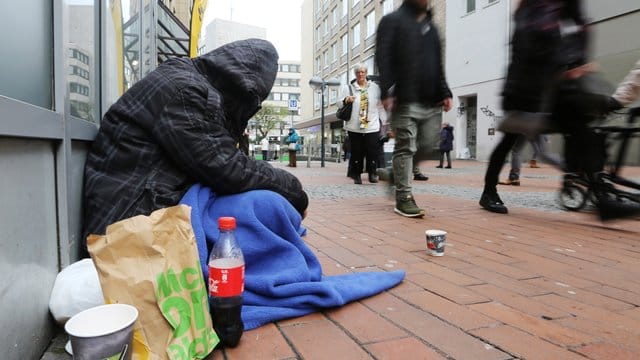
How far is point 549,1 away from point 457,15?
17988 mm

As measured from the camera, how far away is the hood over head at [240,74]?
2.17m

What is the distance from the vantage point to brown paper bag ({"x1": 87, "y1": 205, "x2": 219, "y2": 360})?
4.37 ft

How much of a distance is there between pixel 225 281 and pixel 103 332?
0.39 meters

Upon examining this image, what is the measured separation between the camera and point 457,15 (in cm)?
1986

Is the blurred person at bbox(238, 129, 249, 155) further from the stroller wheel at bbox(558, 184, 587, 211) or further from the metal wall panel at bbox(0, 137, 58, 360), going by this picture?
the stroller wheel at bbox(558, 184, 587, 211)


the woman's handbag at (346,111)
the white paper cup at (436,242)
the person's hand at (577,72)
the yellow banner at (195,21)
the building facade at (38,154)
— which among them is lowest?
the white paper cup at (436,242)

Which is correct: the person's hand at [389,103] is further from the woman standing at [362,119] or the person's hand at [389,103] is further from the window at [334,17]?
the window at [334,17]

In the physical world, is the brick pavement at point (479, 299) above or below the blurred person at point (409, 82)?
below

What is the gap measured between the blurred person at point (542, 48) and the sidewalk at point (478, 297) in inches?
42.1

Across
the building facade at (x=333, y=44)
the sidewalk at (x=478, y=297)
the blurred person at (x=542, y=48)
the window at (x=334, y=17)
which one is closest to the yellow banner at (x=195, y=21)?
the sidewalk at (x=478, y=297)

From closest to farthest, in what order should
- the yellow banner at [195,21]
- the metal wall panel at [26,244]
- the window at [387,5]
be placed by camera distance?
the metal wall panel at [26,244] → the yellow banner at [195,21] → the window at [387,5]

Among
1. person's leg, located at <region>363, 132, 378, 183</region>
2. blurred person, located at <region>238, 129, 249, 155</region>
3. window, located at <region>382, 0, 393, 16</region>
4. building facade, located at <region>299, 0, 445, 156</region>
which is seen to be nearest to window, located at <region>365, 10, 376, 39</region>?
building facade, located at <region>299, 0, 445, 156</region>

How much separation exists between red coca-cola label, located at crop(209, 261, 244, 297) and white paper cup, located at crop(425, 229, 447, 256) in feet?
5.08

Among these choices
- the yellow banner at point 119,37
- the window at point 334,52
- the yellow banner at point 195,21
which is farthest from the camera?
the window at point 334,52
